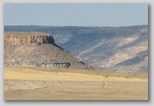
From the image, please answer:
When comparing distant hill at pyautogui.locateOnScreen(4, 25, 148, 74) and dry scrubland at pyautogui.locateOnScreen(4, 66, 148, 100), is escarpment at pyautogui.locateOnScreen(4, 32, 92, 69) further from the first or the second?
Answer: dry scrubland at pyautogui.locateOnScreen(4, 66, 148, 100)

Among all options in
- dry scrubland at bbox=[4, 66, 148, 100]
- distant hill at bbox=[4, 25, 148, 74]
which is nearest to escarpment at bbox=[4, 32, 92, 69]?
distant hill at bbox=[4, 25, 148, 74]

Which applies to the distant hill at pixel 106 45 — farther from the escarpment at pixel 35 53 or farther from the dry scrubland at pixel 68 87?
the dry scrubland at pixel 68 87

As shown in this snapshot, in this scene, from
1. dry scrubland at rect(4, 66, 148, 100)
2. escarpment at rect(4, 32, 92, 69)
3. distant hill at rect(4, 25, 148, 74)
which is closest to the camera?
dry scrubland at rect(4, 66, 148, 100)

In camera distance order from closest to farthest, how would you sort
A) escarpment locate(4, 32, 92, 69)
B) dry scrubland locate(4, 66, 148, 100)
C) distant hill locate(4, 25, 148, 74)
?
dry scrubland locate(4, 66, 148, 100) → distant hill locate(4, 25, 148, 74) → escarpment locate(4, 32, 92, 69)

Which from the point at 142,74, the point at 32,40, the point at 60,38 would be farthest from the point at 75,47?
the point at 32,40

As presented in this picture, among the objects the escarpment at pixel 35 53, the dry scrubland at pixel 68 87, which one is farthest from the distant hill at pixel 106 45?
the dry scrubland at pixel 68 87

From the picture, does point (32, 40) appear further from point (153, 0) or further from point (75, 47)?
point (153, 0)
